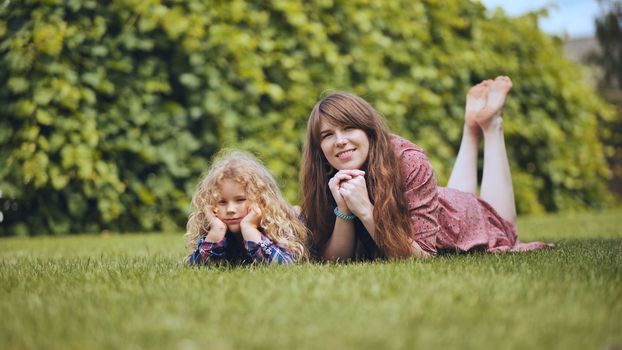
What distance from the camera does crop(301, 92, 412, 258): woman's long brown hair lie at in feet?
9.59

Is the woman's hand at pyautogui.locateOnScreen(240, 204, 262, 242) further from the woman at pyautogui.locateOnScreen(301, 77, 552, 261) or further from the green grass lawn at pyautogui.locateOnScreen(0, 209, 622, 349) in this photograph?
the woman at pyautogui.locateOnScreen(301, 77, 552, 261)

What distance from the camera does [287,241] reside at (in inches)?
113

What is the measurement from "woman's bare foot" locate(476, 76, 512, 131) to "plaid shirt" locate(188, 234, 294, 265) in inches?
70.3

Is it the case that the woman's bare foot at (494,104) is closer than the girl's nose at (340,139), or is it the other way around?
the girl's nose at (340,139)

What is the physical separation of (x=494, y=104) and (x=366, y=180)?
131 centimetres

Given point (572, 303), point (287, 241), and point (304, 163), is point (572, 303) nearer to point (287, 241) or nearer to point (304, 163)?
point (287, 241)

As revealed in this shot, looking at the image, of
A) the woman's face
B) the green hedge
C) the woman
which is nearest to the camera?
the woman

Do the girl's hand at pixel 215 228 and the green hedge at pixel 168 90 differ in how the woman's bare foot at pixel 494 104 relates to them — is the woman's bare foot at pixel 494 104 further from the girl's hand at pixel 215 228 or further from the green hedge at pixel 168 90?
the green hedge at pixel 168 90

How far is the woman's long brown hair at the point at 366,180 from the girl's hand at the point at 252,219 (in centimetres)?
40

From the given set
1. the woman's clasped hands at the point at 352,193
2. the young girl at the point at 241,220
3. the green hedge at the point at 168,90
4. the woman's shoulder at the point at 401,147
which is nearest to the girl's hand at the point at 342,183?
the woman's clasped hands at the point at 352,193

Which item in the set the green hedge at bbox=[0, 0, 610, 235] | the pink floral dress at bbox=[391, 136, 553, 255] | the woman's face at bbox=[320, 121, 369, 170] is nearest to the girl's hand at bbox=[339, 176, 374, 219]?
the woman's face at bbox=[320, 121, 369, 170]

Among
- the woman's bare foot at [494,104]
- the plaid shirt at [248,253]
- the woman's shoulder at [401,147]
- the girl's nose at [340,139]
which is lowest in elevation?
the plaid shirt at [248,253]

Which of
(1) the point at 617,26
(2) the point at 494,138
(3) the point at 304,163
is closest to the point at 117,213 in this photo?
(3) the point at 304,163

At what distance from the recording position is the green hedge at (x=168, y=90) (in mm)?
5051
